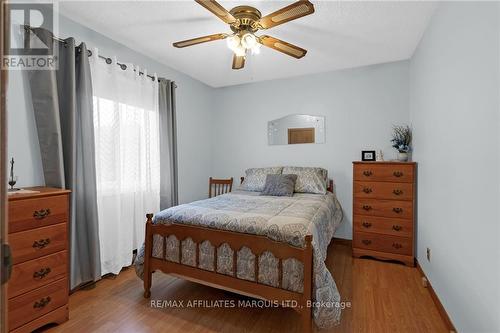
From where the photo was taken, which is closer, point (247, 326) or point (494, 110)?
point (494, 110)

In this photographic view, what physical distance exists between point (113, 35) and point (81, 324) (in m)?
2.57

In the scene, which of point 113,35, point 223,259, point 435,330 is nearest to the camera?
point 435,330

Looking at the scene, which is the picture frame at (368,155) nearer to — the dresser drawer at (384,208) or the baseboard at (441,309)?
the dresser drawer at (384,208)

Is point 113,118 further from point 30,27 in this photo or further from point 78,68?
point 30,27

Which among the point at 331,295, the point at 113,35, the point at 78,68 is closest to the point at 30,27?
the point at 78,68

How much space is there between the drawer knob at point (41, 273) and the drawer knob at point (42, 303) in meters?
Result: 0.15

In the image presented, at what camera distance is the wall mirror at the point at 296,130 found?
3531 millimetres

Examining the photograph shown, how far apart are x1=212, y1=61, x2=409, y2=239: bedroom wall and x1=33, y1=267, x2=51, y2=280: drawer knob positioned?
2.76 m

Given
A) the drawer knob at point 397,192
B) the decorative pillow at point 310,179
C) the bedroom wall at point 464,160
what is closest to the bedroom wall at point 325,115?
the decorative pillow at point 310,179

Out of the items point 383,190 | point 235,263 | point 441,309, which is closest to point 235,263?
point 235,263

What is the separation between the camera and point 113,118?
8.19 feet

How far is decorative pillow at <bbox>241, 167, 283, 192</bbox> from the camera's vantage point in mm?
3336

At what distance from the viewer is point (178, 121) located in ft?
11.5

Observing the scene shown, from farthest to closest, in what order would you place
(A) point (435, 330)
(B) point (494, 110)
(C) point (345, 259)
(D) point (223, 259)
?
(C) point (345, 259), (D) point (223, 259), (A) point (435, 330), (B) point (494, 110)
